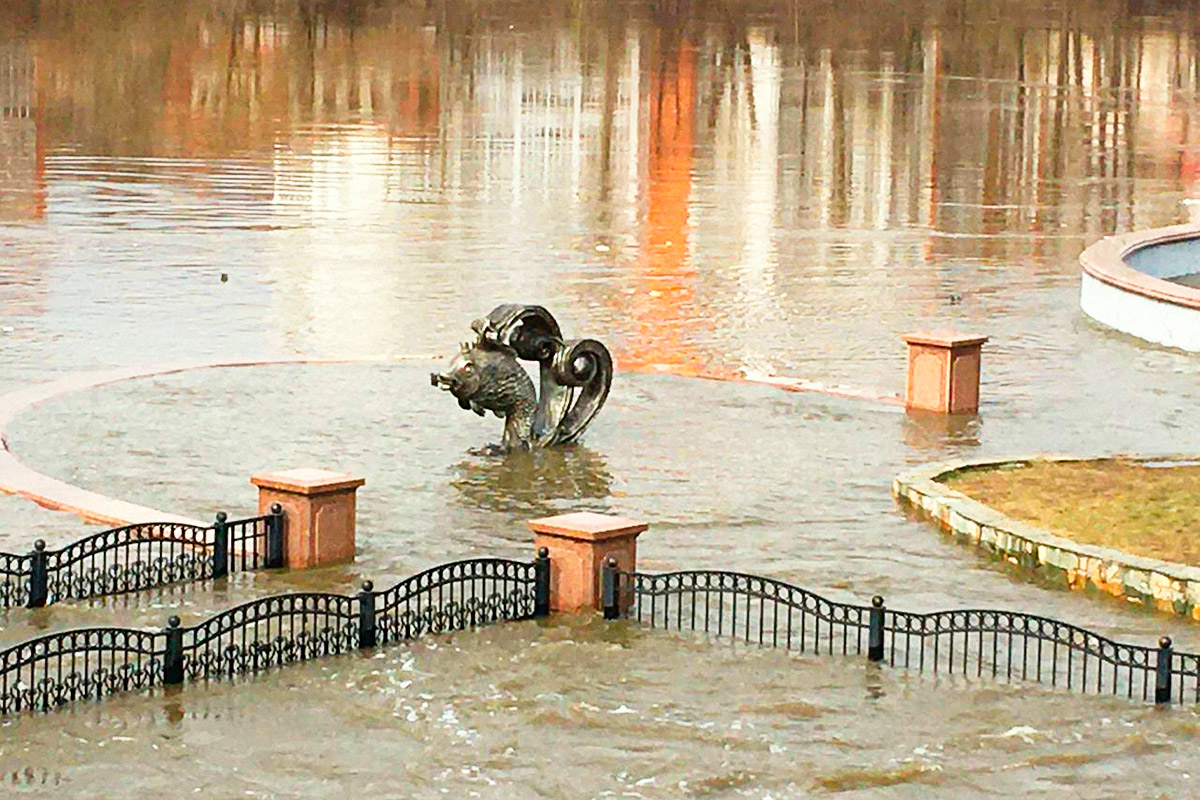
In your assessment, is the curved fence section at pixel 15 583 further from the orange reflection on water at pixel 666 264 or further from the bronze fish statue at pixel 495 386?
the orange reflection on water at pixel 666 264

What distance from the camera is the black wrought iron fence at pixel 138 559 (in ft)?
49.7

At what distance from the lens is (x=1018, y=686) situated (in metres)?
14.0

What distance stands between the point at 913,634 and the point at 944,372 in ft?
26.2

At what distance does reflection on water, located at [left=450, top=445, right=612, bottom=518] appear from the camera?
18.5 meters

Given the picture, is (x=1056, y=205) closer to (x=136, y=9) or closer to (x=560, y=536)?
(x=560, y=536)

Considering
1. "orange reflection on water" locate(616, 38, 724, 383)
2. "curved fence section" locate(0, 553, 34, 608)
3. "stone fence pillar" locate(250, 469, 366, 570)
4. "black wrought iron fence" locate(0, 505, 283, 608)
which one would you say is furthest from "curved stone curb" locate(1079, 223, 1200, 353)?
"curved fence section" locate(0, 553, 34, 608)

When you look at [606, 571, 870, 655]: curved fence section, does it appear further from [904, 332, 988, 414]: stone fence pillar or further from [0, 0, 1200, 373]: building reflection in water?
[0, 0, 1200, 373]: building reflection in water

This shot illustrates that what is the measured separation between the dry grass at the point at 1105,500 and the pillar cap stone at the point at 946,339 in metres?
2.69

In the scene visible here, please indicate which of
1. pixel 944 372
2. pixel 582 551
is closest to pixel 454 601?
pixel 582 551

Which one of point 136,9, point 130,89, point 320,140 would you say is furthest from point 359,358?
point 136,9

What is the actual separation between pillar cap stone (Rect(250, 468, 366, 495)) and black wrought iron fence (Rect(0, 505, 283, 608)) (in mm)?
194

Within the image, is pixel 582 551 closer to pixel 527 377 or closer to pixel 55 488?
pixel 55 488

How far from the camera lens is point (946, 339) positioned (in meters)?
22.4

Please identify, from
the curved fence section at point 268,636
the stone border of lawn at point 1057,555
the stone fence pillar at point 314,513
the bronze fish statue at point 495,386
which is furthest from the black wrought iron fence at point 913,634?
the bronze fish statue at point 495,386
